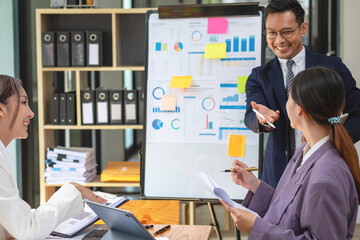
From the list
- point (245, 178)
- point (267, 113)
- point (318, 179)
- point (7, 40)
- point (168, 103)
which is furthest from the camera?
point (7, 40)

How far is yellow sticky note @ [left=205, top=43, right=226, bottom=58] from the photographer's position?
3.04 meters

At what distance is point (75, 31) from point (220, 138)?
1.47m

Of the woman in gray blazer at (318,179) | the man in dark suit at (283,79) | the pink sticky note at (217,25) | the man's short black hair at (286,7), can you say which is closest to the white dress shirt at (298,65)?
the man in dark suit at (283,79)

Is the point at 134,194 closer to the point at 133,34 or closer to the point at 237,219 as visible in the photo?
the point at 133,34

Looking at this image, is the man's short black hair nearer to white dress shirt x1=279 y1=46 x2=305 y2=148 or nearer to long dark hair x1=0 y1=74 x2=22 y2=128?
white dress shirt x1=279 y1=46 x2=305 y2=148

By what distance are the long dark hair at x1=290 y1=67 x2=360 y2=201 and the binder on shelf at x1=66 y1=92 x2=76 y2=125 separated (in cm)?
252

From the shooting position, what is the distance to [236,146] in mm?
3053

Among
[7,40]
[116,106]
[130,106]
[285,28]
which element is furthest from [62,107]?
[285,28]

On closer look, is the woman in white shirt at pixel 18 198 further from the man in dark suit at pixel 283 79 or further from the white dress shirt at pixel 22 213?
the man in dark suit at pixel 283 79

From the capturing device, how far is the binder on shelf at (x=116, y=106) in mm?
3801

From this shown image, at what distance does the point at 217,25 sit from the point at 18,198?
176 centimetres

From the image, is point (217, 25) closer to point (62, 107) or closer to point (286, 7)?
point (286, 7)

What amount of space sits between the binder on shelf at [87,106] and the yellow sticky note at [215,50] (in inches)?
44.7

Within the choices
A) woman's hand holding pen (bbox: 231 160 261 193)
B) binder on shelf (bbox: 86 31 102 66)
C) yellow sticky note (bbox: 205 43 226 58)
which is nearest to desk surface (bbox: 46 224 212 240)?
woman's hand holding pen (bbox: 231 160 261 193)
